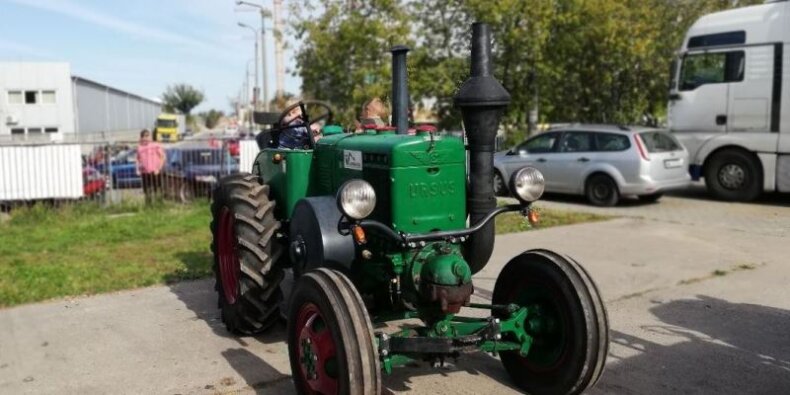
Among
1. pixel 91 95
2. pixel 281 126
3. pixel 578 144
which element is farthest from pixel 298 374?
pixel 91 95

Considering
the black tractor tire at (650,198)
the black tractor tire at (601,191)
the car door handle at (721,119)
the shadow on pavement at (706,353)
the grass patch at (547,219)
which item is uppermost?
the car door handle at (721,119)

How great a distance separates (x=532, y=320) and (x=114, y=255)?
5975 mm

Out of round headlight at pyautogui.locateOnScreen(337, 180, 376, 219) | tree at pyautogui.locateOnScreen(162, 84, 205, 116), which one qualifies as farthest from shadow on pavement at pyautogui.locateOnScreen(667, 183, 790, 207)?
tree at pyautogui.locateOnScreen(162, 84, 205, 116)

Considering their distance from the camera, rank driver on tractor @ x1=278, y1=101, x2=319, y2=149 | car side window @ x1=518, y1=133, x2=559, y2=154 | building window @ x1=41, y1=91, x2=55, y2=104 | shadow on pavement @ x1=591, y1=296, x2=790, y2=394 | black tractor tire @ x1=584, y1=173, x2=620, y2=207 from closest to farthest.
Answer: shadow on pavement @ x1=591, y1=296, x2=790, y2=394
driver on tractor @ x1=278, y1=101, x2=319, y2=149
black tractor tire @ x1=584, y1=173, x2=620, y2=207
car side window @ x1=518, y1=133, x2=559, y2=154
building window @ x1=41, y1=91, x2=55, y2=104

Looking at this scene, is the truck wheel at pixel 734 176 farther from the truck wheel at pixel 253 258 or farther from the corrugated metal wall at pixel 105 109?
the corrugated metal wall at pixel 105 109

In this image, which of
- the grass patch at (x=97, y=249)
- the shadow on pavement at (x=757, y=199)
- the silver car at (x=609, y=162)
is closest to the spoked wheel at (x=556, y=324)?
the grass patch at (x=97, y=249)

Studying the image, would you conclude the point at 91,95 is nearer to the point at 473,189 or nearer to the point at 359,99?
the point at 359,99

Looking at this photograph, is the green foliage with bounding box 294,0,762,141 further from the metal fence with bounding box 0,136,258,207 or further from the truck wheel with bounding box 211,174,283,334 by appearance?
the truck wheel with bounding box 211,174,283,334

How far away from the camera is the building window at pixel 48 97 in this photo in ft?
178

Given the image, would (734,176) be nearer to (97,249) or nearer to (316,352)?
(97,249)

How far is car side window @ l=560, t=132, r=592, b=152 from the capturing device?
43.5ft

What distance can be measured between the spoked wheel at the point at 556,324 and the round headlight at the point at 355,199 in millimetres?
1160

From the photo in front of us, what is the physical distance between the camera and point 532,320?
4.16m

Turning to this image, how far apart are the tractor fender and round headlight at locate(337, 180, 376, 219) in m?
0.36
